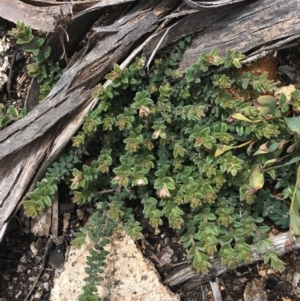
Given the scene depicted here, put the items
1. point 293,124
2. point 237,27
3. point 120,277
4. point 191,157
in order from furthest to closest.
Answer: point 120,277, point 191,157, point 237,27, point 293,124

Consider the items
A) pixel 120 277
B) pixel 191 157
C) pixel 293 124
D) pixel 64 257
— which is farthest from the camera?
pixel 64 257

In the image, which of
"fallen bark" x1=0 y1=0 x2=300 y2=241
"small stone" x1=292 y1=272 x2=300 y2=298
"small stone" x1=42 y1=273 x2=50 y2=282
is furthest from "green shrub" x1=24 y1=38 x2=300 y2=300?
"small stone" x1=42 y1=273 x2=50 y2=282

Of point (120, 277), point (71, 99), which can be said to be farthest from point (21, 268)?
point (71, 99)

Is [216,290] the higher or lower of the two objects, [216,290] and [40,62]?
the lower

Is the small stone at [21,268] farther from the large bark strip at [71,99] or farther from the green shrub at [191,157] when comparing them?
the large bark strip at [71,99]

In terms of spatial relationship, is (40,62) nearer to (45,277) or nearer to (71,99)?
(71,99)

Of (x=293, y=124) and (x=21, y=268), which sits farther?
(x=21, y=268)

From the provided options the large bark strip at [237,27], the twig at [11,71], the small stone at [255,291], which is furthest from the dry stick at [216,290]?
the twig at [11,71]

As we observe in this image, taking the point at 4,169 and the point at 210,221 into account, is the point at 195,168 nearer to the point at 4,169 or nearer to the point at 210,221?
the point at 210,221
